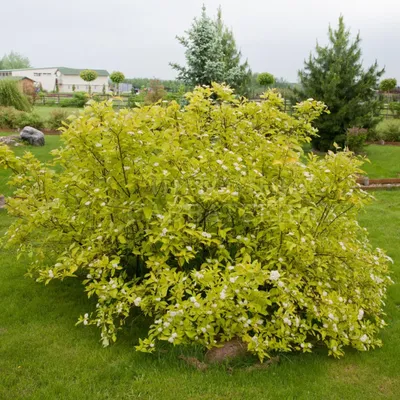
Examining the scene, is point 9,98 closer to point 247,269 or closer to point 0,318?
point 0,318

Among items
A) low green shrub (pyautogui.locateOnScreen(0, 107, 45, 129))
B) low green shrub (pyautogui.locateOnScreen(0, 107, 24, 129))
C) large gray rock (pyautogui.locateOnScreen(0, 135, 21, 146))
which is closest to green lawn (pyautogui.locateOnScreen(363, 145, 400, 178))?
large gray rock (pyautogui.locateOnScreen(0, 135, 21, 146))

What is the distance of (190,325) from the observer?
11.5 feet

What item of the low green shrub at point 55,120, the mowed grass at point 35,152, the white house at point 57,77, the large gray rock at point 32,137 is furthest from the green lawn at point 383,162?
the white house at point 57,77

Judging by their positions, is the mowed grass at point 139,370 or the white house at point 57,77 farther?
the white house at point 57,77

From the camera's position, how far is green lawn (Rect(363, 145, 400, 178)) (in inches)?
481

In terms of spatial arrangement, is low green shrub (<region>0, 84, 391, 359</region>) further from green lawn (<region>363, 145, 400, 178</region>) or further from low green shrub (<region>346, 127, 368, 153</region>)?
low green shrub (<region>346, 127, 368, 153</region>)

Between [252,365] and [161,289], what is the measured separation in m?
1.08

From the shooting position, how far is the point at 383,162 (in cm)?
1345

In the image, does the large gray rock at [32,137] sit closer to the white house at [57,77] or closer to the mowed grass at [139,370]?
the mowed grass at [139,370]

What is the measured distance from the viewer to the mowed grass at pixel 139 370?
11.1 ft

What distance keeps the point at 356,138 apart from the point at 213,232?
10.9 meters

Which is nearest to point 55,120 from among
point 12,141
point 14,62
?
point 12,141

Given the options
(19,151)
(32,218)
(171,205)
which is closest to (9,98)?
(19,151)

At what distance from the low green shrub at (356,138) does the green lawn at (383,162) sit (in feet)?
2.08
